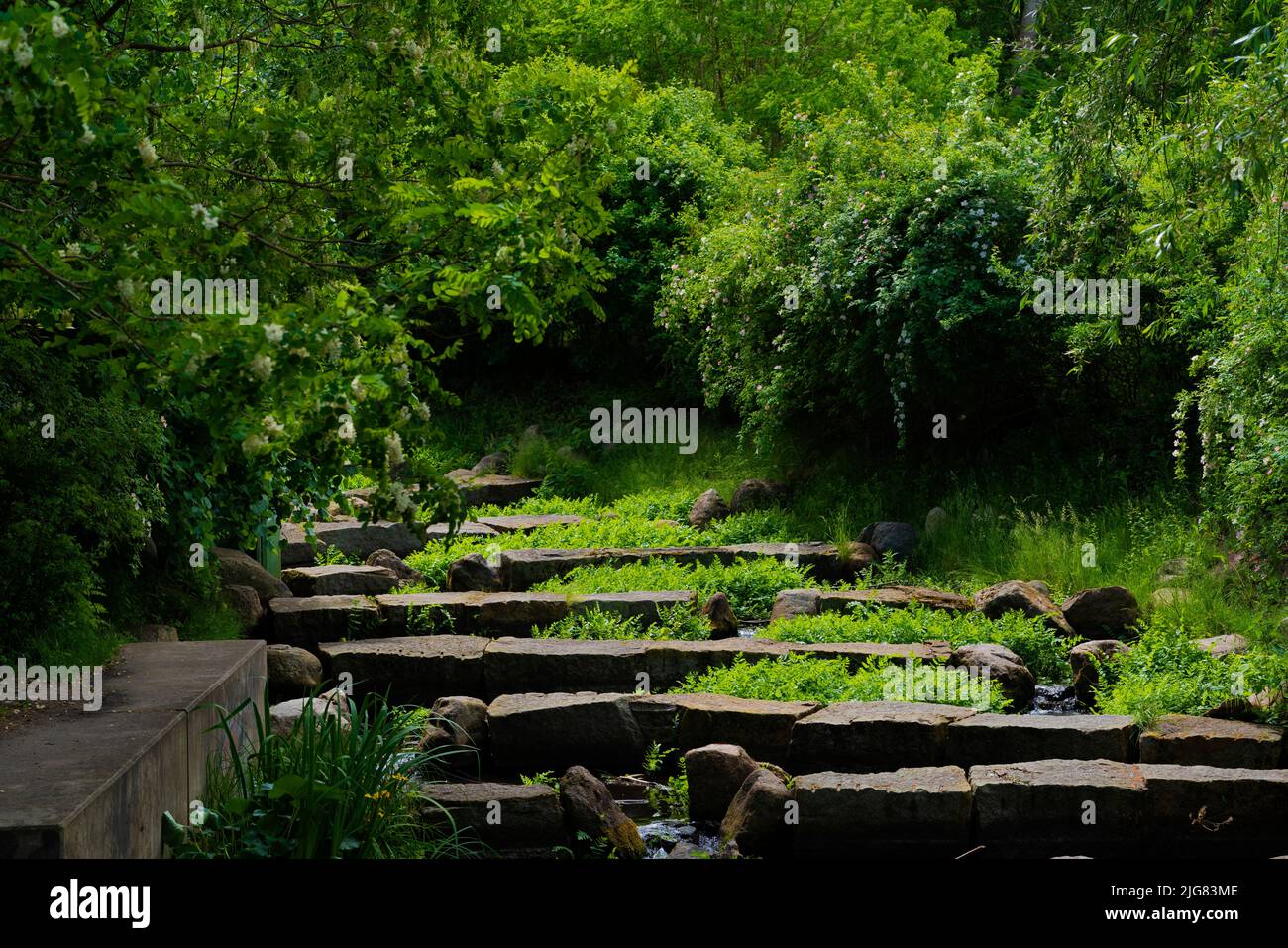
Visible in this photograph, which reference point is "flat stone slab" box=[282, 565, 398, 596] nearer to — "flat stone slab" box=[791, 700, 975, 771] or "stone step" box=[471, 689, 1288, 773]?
"stone step" box=[471, 689, 1288, 773]

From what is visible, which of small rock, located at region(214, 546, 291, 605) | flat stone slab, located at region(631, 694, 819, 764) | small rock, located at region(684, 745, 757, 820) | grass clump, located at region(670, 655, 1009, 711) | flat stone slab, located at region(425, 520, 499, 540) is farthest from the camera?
flat stone slab, located at region(425, 520, 499, 540)

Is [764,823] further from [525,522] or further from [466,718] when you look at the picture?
[525,522]

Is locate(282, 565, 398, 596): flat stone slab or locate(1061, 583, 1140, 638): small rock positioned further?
locate(282, 565, 398, 596): flat stone slab

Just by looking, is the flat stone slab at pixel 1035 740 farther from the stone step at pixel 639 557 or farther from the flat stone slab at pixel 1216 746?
the stone step at pixel 639 557

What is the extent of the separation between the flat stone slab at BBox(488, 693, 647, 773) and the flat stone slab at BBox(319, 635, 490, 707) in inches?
47.1

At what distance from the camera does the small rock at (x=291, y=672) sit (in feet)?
28.4

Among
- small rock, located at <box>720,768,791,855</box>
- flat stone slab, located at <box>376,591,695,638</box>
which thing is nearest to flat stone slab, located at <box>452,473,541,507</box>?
flat stone slab, located at <box>376,591,695,638</box>

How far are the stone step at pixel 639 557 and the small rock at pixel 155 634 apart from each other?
3.51m

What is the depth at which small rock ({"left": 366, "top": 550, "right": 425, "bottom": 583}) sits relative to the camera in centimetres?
1139

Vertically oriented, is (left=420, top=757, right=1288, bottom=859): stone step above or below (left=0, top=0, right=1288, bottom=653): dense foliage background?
below

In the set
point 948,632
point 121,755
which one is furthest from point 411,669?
point 121,755

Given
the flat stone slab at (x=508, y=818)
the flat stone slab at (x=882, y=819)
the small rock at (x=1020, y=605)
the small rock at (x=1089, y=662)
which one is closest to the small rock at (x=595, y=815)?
the flat stone slab at (x=508, y=818)
